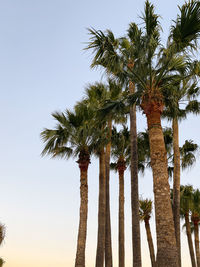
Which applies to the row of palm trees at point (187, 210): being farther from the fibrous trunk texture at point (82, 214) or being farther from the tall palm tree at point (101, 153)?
the fibrous trunk texture at point (82, 214)

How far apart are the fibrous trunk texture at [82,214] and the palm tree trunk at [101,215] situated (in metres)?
2.75

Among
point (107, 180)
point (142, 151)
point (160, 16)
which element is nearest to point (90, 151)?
point (107, 180)

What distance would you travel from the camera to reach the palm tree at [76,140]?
16.1 meters

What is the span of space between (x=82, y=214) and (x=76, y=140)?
13.2 feet

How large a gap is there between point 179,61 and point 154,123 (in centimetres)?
296

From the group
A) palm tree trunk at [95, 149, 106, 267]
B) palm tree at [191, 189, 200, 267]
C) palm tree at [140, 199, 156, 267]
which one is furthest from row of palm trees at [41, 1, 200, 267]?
palm tree at [191, 189, 200, 267]

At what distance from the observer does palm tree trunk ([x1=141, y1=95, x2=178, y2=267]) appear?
841cm

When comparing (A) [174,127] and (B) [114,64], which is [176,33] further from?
(A) [174,127]

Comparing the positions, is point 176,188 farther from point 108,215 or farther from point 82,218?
point 82,218

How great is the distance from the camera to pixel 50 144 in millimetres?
17422

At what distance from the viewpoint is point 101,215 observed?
1852 centimetres

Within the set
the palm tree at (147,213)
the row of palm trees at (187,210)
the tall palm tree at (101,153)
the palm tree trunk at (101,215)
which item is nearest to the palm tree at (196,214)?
the row of palm trees at (187,210)

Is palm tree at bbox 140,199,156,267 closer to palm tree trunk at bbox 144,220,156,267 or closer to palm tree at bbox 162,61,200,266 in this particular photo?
palm tree trunk at bbox 144,220,156,267

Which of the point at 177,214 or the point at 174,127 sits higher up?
the point at 174,127
